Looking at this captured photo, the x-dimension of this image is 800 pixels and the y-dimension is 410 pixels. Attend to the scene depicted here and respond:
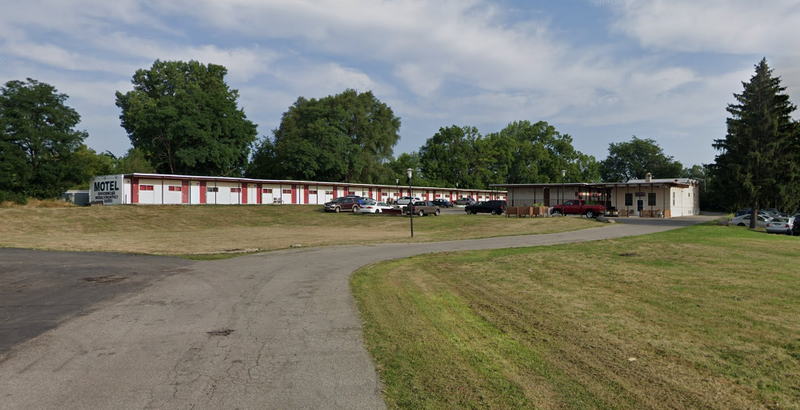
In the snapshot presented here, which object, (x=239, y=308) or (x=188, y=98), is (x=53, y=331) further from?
(x=188, y=98)

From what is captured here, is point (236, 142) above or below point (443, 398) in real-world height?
above

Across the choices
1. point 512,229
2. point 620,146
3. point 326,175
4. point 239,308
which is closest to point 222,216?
point 512,229

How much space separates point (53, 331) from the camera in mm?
7293

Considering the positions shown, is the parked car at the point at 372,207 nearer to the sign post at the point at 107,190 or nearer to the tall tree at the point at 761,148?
the sign post at the point at 107,190

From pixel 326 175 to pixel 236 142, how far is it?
14557 mm

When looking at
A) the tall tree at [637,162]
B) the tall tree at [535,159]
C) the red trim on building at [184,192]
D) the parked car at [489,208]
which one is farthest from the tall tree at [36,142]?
the tall tree at [637,162]

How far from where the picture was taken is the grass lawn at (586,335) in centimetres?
484

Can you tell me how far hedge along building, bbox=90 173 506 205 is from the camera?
46988 millimetres

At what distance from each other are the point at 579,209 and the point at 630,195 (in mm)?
9769

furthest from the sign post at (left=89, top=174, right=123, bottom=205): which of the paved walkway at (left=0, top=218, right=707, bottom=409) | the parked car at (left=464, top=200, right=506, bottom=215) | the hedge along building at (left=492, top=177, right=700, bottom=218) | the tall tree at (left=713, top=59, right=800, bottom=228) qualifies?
the tall tree at (left=713, top=59, right=800, bottom=228)

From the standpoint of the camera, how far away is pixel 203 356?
609 centimetres

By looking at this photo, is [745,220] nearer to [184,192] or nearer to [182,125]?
[184,192]

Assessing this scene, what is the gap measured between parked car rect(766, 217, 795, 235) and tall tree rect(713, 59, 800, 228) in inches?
114

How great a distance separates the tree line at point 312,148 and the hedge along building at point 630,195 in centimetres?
432
